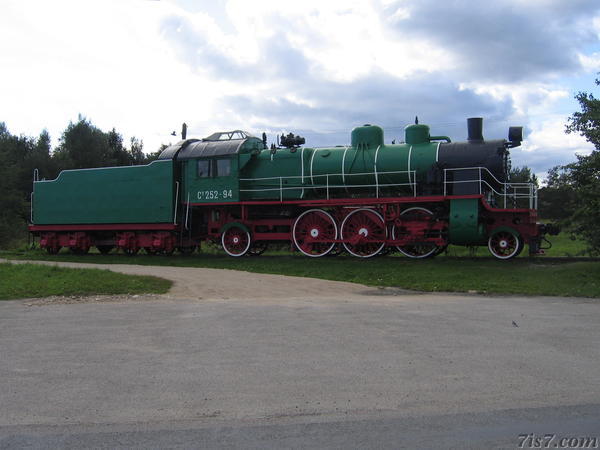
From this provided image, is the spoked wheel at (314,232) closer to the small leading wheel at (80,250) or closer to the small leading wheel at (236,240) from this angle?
the small leading wheel at (236,240)

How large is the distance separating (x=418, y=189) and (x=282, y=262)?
16.4 feet

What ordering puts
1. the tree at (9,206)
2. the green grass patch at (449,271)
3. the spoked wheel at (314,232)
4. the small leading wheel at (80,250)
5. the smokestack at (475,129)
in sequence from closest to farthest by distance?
the green grass patch at (449,271)
the smokestack at (475,129)
the spoked wheel at (314,232)
the small leading wheel at (80,250)
the tree at (9,206)

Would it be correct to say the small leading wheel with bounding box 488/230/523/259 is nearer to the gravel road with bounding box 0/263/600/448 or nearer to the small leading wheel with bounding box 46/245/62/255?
→ the gravel road with bounding box 0/263/600/448

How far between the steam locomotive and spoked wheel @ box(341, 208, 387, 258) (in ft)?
0.12

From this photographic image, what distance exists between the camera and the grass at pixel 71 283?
12.1 metres

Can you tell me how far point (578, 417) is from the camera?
4.44m

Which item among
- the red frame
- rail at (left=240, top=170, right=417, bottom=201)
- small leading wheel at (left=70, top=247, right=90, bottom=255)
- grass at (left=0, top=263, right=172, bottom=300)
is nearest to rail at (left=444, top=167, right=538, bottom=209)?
the red frame

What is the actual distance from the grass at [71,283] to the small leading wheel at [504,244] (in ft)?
31.8

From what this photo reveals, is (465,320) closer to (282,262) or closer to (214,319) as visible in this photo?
(214,319)

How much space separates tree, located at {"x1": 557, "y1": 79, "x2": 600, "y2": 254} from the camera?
13.7 meters

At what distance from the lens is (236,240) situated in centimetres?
1959

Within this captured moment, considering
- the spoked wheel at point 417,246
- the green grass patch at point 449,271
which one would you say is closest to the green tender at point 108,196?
the green grass patch at point 449,271

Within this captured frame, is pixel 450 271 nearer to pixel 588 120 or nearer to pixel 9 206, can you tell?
pixel 588 120

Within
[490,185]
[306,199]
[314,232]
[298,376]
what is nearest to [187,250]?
[306,199]
